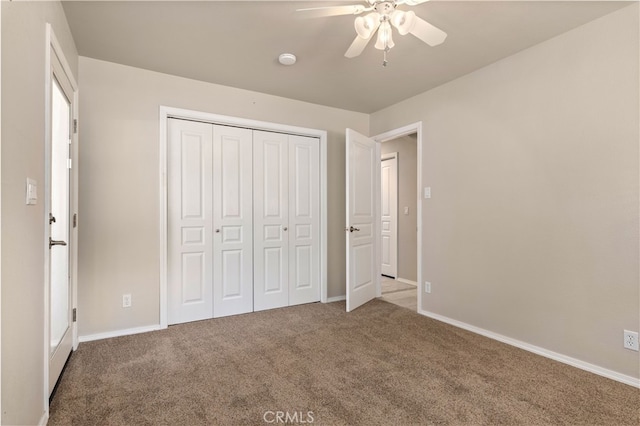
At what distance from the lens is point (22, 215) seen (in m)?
1.36

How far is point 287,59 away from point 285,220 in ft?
5.72

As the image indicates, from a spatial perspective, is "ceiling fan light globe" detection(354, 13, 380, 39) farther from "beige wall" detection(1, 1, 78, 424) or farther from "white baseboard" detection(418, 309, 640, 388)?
"white baseboard" detection(418, 309, 640, 388)

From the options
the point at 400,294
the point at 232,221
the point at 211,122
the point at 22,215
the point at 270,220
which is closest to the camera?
the point at 22,215

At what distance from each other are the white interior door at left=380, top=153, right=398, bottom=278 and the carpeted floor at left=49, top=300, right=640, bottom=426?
259 centimetres

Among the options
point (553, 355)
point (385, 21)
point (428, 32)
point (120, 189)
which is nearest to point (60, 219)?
point (120, 189)

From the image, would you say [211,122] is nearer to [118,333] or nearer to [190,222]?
[190,222]

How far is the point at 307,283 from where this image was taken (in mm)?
3971

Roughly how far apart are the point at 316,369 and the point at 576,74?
2806mm

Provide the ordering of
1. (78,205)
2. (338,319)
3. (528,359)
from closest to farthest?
1. (528,359)
2. (78,205)
3. (338,319)

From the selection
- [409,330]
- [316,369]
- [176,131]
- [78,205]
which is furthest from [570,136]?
[78,205]

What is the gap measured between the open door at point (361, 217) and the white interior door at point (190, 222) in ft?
4.84

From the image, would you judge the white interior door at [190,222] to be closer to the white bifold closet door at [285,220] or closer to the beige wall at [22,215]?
the white bifold closet door at [285,220]

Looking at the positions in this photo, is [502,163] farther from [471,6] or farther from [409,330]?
[409,330]

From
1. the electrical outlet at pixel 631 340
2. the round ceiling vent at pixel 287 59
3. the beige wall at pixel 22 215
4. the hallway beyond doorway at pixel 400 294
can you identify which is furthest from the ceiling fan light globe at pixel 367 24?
the hallway beyond doorway at pixel 400 294
